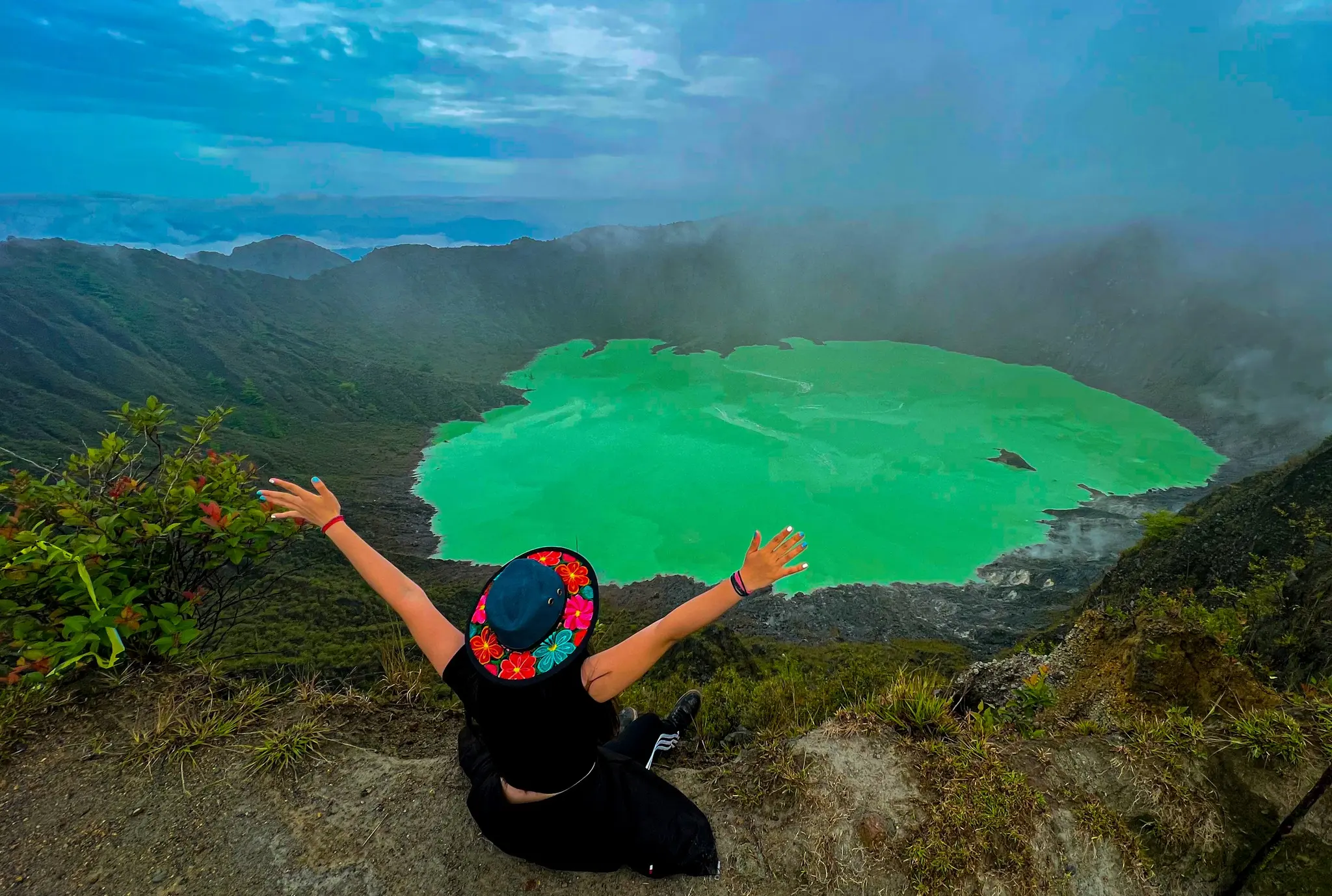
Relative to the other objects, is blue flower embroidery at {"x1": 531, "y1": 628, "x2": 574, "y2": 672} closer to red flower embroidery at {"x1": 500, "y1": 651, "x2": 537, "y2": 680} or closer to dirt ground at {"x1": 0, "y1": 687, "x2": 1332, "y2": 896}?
red flower embroidery at {"x1": 500, "y1": 651, "x2": 537, "y2": 680}

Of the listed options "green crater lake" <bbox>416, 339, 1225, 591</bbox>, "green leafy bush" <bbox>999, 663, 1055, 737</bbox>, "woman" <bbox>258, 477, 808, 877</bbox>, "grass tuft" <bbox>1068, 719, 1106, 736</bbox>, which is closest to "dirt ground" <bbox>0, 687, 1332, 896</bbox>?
"grass tuft" <bbox>1068, 719, 1106, 736</bbox>

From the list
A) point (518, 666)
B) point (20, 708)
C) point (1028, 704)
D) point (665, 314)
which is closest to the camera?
point (518, 666)

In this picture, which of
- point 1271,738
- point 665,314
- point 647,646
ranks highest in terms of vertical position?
point 647,646

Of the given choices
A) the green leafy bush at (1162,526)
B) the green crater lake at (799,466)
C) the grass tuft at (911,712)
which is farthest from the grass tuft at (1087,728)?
the green crater lake at (799,466)

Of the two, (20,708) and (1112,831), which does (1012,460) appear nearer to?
(1112,831)

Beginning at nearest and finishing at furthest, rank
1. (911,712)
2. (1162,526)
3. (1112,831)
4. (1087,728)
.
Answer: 1. (1112,831)
2. (1087,728)
3. (911,712)
4. (1162,526)

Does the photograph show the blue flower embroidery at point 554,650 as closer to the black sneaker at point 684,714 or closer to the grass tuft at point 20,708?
the black sneaker at point 684,714

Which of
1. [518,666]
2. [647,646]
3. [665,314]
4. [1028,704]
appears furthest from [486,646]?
[665,314]
